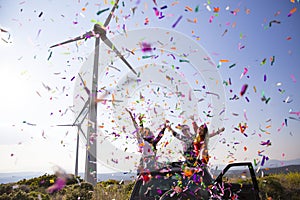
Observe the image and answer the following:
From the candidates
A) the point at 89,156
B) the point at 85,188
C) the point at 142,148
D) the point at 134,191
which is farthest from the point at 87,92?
the point at 134,191

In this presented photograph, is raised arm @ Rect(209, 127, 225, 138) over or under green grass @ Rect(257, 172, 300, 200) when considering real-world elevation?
over

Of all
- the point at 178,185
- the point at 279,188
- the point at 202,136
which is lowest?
the point at 279,188

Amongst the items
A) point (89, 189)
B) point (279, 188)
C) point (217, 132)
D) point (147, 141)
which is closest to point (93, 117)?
point (89, 189)

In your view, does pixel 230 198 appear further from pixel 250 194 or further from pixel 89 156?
pixel 89 156

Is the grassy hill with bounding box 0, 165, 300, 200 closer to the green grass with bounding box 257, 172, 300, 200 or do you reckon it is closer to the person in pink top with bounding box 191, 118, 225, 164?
the green grass with bounding box 257, 172, 300, 200

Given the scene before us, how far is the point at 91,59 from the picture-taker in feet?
53.3

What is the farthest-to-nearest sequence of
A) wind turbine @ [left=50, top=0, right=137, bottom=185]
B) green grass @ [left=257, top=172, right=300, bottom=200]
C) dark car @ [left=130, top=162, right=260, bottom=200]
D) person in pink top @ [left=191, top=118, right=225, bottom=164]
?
wind turbine @ [left=50, top=0, right=137, bottom=185] → green grass @ [left=257, top=172, right=300, bottom=200] → person in pink top @ [left=191, top=118, right=225, bottom=164] → dark car @ [left=130, top=162, right=260, bottom=200]

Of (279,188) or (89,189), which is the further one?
(279,188)

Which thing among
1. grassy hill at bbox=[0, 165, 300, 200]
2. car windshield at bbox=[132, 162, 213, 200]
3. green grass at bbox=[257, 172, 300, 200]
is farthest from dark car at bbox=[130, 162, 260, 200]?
green grass at bbox=[257, 172, 300, 200]

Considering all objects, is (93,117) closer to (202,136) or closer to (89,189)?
(89,189)

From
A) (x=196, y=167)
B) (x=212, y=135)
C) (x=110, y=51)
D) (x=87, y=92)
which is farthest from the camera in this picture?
(x=110, y=51)

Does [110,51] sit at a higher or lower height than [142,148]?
higher

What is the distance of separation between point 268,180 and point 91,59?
11.5 metres

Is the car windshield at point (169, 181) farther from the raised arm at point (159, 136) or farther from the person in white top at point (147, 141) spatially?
the raised arm at point (159, 136)
